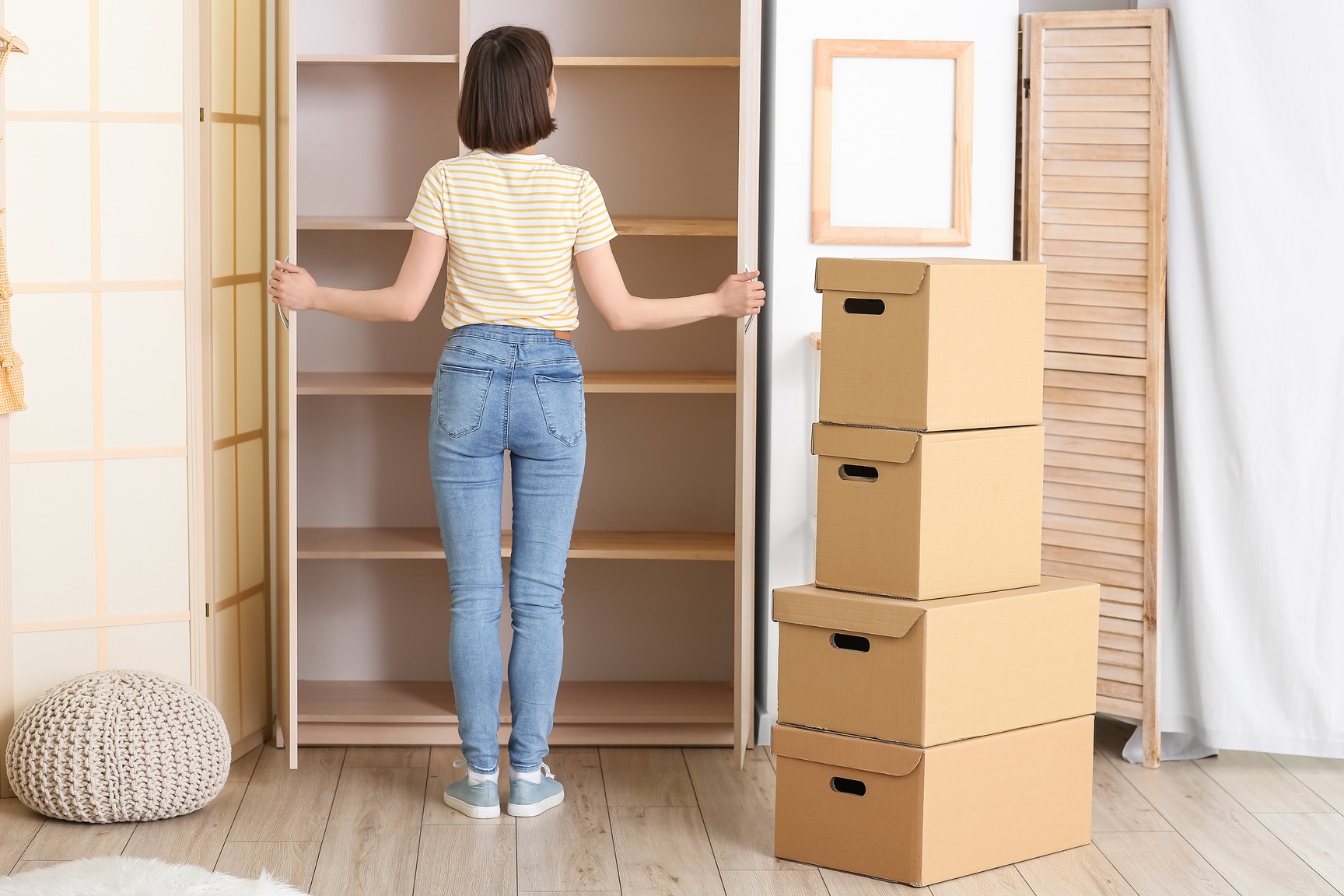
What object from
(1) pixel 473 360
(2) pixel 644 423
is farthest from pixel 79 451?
(2) pixel 644 423

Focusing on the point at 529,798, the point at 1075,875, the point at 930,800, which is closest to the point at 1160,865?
the point at 1075,875

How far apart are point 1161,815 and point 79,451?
217 cm

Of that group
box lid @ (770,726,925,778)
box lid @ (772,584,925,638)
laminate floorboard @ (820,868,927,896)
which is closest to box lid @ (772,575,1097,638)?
box lid @ (772,584,925,638)

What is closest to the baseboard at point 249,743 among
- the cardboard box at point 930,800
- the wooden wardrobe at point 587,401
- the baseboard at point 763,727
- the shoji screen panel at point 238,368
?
the shoji screen panel at point 238,368

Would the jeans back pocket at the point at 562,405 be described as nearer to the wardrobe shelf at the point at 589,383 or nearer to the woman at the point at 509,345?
the woman at the point at 509,345

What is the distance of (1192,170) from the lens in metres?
2.72

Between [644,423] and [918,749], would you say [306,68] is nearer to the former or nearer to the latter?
[644,423]

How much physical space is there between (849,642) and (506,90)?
1.09m

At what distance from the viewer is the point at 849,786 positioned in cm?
217

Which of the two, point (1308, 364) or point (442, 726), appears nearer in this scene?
point (1308, 364)

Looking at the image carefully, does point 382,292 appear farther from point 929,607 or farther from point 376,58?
point 929,607

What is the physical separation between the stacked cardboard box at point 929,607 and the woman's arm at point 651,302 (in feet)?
0.86

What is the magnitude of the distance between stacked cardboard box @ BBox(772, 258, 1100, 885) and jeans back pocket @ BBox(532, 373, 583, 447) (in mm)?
437

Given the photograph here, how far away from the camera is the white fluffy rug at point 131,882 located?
1.90 meters
